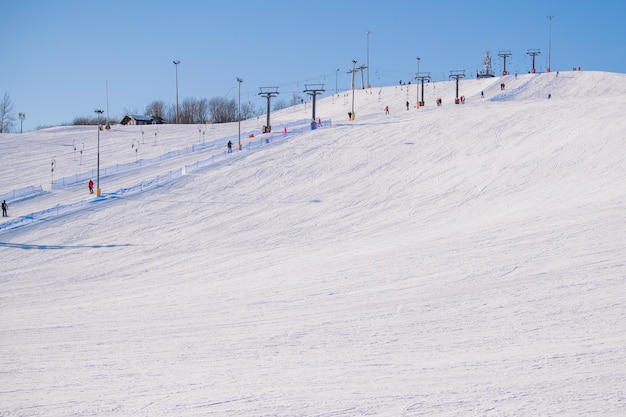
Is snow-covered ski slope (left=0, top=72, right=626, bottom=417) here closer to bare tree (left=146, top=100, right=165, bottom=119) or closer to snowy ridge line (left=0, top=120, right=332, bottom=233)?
snowy ridge line (left=0, top=120, right=332, bottom=233)

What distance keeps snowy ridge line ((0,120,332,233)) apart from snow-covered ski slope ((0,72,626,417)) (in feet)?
1.30

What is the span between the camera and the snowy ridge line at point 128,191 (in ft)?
98.6

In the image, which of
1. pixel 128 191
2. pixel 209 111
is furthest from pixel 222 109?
pixel 128 191

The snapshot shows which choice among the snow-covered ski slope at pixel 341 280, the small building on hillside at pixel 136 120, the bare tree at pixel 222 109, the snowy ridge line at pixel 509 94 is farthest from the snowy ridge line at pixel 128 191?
the bare tree at pixel 222 109

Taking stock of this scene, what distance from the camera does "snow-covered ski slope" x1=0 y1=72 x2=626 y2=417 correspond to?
38.5 ft

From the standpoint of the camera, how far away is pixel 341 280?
19828 millimetres

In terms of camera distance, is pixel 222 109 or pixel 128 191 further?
pixel 222 109

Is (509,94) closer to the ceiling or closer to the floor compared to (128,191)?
closer to the ceiling

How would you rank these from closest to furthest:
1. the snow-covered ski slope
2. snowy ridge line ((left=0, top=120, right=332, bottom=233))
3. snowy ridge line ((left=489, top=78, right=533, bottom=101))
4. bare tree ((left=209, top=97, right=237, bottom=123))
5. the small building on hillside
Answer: the snow-covered ski slope < snowy ridge line ((left=0, top=120, right=332, bottom=233)) < snowy ridge line ((left=489, top=78, right=533, bottom=101)) < the small building on hillside < bare tree ((left=209, top=97, right=237, bottom=123))

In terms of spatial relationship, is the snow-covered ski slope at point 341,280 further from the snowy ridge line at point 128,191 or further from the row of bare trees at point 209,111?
the row of bare trees at point 209,111

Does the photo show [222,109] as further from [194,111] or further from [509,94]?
[509,94]

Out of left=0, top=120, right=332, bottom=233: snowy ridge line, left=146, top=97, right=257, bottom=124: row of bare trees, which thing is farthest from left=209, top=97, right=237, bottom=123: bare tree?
left=0, top=120, right=332, bottom=233: snowy ridge line

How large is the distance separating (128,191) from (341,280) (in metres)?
18.9

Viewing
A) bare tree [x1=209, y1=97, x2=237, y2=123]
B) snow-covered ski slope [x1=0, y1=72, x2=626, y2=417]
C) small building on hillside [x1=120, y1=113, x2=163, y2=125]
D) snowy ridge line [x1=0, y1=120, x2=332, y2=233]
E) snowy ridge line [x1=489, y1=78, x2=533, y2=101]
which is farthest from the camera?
bare tree [x1=209, y1=97, x2=237, y2=123]
